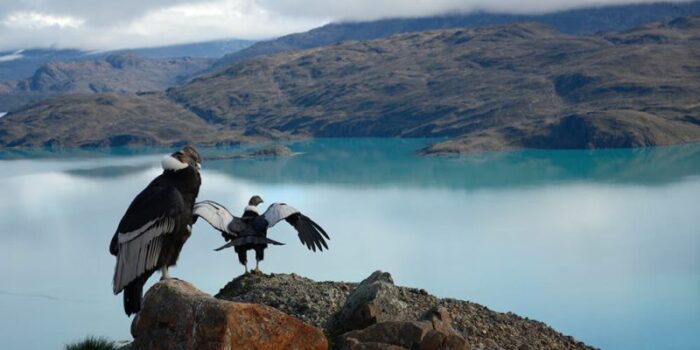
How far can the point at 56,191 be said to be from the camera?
2640 inches

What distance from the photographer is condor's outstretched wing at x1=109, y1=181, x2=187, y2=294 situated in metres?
7.14

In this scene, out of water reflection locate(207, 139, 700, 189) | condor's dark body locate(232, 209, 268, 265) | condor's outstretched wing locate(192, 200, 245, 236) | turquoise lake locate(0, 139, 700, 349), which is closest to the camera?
condor's outstretched wing locate(192, 200, 245, 236)

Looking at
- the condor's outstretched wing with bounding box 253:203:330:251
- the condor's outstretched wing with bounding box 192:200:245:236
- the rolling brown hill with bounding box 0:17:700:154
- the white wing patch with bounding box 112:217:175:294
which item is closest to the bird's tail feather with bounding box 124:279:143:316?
the white wing patch with bounding box 112:217:175:294

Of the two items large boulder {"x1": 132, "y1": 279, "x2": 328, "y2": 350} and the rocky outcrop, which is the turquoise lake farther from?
large boulder {"x1": 132, "y1": 279, "x2": 328, "y2": 350}

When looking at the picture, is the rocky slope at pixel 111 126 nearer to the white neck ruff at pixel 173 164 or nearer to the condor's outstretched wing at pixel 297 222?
the condor's outstretched wing at pixel 297 222

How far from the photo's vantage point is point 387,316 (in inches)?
322

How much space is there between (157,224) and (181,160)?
24.3 inches

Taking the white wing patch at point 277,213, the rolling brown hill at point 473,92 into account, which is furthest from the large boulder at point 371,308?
the rolling brown hill at point 473,92

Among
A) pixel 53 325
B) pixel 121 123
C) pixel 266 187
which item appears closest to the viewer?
pixel 53 325

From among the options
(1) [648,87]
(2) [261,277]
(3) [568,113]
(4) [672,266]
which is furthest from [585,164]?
(2) [261,277]

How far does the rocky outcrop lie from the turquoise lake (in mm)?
13861

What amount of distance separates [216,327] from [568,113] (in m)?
106

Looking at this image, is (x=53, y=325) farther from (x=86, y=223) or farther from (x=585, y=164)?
(x=585, y=164)

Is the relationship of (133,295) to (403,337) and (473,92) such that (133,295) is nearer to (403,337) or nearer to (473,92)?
(403,337)
